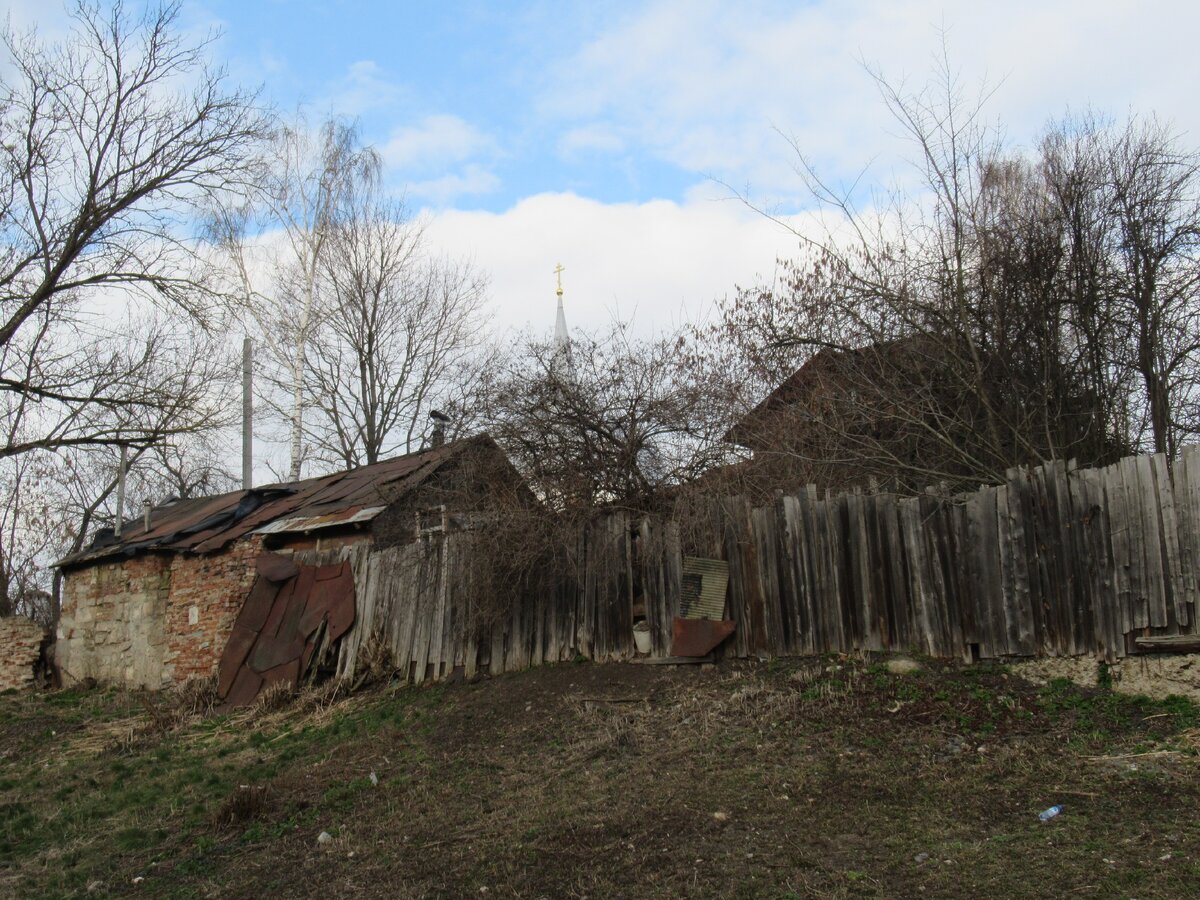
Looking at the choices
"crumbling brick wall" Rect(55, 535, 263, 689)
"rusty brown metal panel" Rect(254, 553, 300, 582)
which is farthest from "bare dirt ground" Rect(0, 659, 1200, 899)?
"crumbling brick wall" Rect(55, 535, 263, 689)

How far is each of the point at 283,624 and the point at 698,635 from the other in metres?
6.57

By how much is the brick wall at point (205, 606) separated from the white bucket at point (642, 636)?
A: 23.2ft

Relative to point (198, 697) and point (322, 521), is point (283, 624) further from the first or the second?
point (322, 521)

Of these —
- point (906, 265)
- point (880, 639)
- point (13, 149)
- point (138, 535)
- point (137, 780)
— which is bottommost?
point (137, 780)

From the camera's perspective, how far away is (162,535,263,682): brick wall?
45.5ft

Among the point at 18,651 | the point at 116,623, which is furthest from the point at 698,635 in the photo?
the point at 18,651

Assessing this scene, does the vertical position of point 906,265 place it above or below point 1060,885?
above

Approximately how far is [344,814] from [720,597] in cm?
369

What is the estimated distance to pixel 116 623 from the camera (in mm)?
16516

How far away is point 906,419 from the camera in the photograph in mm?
8492

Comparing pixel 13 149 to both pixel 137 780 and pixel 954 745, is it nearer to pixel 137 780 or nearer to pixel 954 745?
pixel 137 780

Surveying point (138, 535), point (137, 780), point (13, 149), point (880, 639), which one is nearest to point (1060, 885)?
point (880, 639)

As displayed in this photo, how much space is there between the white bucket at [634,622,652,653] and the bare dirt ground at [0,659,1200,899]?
0.33 meters

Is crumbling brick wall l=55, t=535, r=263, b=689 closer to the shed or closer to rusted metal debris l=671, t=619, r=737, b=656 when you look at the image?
the shed
